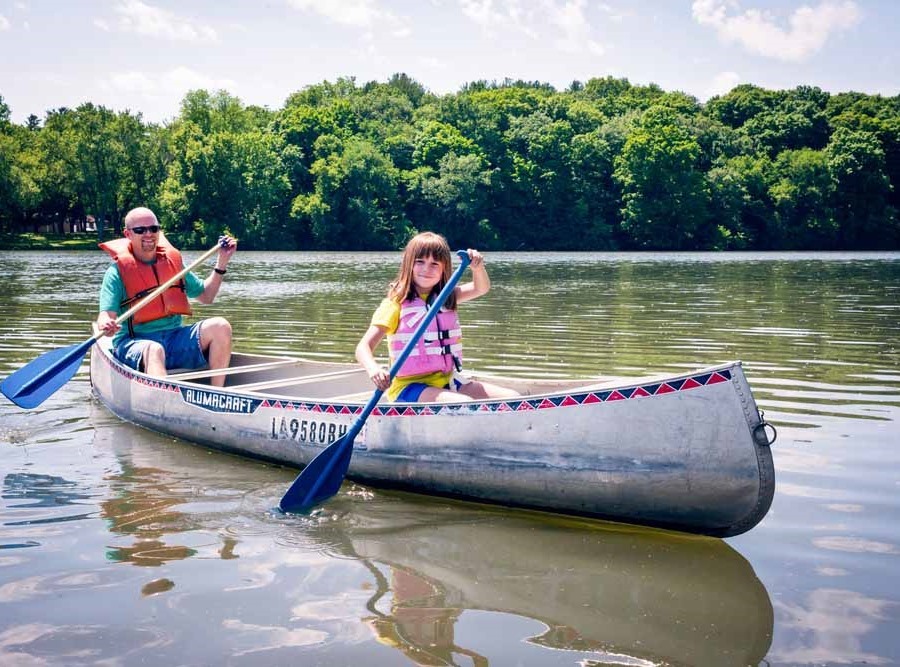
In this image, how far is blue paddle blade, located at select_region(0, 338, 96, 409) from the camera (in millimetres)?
6820

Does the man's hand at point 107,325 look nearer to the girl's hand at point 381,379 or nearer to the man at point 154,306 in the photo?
the man at point 154,306

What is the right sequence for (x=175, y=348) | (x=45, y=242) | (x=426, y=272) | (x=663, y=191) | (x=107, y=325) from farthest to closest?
(x=663, y=191), (x=45, y=242), (x=175, y=348), (x=107, y=325), (x=426, y=272)

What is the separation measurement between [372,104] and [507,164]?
1724 centimetres

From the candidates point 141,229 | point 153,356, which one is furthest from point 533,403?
point 141,229

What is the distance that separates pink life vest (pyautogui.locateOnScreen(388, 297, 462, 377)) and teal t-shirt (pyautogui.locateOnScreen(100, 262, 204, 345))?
2.14 meters

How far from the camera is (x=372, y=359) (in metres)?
5.04

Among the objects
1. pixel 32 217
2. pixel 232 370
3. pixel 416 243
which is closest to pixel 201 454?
pixel 232 370

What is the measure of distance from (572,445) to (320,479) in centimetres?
130

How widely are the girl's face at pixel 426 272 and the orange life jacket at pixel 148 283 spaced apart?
7.82 ft

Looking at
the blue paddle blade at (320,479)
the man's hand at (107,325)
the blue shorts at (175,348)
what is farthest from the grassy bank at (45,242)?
the blue paddle blade at (320,479)

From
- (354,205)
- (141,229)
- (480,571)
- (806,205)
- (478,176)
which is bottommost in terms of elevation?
(480,571)

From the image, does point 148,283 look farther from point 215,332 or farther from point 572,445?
point 572,445

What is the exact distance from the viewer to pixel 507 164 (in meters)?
63.0

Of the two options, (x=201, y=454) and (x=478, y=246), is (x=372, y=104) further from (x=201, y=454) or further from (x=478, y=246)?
(x=201, y=454)
